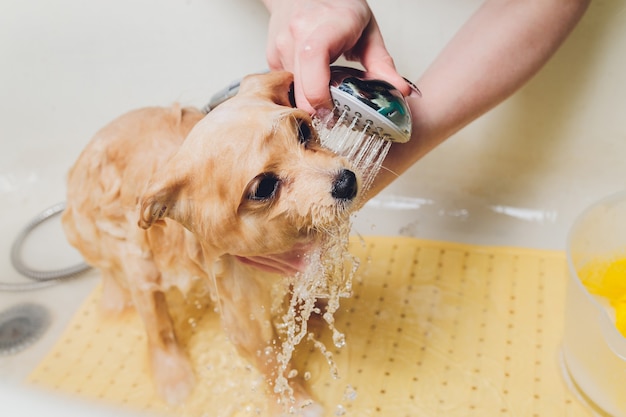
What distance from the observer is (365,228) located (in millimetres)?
1487

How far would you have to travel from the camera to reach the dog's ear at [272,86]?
0.82 meters

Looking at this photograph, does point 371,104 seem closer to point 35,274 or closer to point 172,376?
point 172,376

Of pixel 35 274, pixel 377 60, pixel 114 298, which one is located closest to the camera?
pixel 377 60

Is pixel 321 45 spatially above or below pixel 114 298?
above

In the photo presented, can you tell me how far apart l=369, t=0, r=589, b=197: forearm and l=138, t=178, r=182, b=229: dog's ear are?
410 millimetres

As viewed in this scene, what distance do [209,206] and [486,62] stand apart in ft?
1.90

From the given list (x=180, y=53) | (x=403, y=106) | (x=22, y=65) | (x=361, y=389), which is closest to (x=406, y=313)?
(x=361, y=389)

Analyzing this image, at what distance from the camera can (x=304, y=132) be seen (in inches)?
31.3

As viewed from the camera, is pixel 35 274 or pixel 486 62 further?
pixel 35 274

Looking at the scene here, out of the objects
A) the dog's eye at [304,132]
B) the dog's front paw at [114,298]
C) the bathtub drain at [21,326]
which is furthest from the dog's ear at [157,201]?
the bathtub drain at [21,326]

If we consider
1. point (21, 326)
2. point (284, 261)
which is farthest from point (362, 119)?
point (21, 326)

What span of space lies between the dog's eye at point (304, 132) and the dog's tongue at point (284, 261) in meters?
0.16

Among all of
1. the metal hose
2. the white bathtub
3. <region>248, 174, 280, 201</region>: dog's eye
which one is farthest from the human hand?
the metal hose

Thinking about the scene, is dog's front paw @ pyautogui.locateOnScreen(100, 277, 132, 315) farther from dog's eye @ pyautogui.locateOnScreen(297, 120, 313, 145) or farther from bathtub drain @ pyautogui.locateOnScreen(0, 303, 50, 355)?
dog's eye @ pyautogui.locateOnScreen(297, 120, 313, 145)
